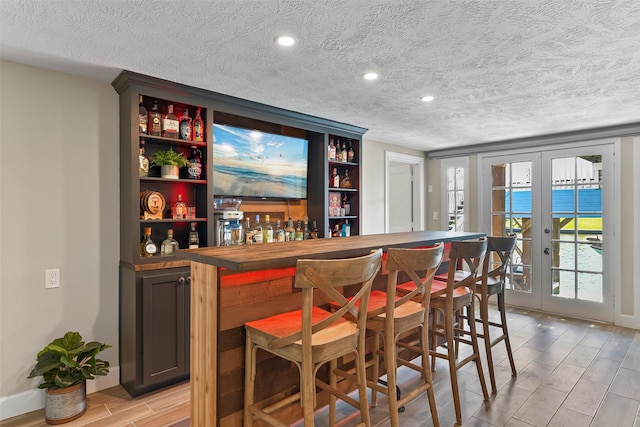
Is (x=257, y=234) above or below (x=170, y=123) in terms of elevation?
below

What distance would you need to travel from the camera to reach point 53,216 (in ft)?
8.23

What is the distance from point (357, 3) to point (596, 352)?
3.71 meters

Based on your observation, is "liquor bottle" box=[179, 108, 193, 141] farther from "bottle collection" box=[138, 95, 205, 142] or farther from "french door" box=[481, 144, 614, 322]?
"french door" box=[481, 144, 614, 322]

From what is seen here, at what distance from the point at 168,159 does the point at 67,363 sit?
60.4 inches

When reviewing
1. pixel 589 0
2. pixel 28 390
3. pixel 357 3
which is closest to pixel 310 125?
pixel 357 3

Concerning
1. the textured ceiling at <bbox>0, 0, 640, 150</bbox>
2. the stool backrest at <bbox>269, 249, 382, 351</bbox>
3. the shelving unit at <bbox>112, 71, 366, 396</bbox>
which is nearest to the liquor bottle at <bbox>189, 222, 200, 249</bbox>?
the shelving unit at <bbox>112, 71, 366, 396</bbox>

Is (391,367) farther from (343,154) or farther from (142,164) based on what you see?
(343,154)

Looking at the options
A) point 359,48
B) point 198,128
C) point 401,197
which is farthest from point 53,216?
point 401,197

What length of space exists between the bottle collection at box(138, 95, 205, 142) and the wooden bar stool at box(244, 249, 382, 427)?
1.81 meters

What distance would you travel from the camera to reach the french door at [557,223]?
4.26m

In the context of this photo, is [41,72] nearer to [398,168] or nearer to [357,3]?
[357,3]

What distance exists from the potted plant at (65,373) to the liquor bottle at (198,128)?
5.53 feet

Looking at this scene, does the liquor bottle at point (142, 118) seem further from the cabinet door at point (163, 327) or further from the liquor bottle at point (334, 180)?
the liquor bottle at point (334, 180)

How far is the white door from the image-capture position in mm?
5934
